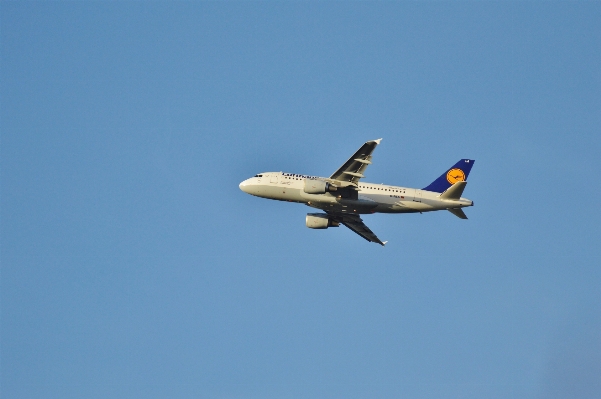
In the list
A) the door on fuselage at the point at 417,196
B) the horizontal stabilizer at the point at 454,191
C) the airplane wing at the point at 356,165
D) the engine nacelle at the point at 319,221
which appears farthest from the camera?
the engine nacelle at the point at 319,221

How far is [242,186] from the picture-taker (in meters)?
106

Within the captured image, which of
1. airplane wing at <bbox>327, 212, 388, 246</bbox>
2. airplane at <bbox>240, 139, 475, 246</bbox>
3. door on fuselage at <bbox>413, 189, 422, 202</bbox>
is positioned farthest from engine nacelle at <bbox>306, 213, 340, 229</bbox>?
door on fuselage at <bbox>413, 189, 422, 202</bbox>

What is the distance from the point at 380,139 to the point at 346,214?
1680 centimetres

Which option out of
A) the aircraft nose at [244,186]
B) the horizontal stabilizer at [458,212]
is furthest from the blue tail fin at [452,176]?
the aircraft nose at [244,186]

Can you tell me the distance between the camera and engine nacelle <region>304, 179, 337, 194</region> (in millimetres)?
97812

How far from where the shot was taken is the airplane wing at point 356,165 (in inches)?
3661

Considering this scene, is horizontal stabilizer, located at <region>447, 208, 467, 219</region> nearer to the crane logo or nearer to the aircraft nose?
the crane logo

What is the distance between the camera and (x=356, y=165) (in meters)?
95.3

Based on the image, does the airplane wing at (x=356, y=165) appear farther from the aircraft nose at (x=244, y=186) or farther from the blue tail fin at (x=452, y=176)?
the aircraft nose at (x=244, y=186)

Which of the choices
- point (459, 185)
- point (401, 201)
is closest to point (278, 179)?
point (401, 201)

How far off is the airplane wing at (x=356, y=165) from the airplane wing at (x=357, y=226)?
36.0 ft

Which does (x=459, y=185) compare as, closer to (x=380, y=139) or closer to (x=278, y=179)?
(x=380, y=139)

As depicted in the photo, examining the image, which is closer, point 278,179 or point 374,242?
point 278,179

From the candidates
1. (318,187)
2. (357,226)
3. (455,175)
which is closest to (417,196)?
(455,175)
